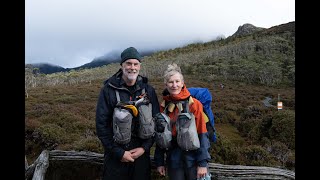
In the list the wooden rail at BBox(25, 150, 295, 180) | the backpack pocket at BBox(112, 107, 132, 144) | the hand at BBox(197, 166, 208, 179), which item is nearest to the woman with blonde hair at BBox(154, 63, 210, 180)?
the hand at BBox(197, 166, 208, 179)

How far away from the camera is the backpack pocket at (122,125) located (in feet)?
10.9

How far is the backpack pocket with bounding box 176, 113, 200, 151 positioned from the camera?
333 cm

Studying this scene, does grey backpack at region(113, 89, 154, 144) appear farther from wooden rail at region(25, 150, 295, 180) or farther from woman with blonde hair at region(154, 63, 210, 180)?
wooden rail at region(25, 150, 295, 180)

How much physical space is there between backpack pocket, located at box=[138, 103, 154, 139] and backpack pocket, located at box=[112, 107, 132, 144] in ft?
0.47

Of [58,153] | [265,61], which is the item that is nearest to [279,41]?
[265,61]

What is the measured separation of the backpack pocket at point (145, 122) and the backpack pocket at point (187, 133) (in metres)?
0.33

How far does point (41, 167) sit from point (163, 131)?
2.05 metres

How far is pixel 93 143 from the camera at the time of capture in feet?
24.1

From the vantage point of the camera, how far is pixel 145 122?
3.43 m

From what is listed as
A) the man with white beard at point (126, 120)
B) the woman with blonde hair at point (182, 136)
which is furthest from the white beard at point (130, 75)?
the woman with blonde hair at point (182, 136)

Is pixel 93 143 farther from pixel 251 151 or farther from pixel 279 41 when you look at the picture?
pixel 279 41

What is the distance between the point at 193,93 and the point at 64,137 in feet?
22.2

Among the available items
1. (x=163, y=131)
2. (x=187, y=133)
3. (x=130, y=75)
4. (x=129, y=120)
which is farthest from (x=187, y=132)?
(x=130, y=75)

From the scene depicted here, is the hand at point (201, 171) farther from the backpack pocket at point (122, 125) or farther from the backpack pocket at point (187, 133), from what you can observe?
the backpack pocket at point (122, 125)
